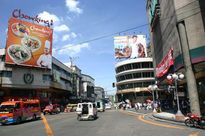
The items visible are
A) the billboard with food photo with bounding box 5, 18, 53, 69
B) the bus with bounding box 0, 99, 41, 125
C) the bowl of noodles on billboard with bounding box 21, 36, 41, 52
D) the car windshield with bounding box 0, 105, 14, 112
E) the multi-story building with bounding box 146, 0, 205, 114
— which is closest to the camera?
the multi-story building with bounding box 146, 0, 205, 114

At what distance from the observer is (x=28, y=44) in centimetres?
5888

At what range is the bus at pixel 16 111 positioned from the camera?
2525 cm

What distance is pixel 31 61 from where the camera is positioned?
195ft

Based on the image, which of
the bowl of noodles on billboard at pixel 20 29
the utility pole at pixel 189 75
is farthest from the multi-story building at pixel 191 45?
the bowl of noodles on billboard at pixel 20 29

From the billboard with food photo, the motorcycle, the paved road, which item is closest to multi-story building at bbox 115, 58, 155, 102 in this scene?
the billboard with food photo

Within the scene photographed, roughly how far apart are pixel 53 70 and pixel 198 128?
56046 mm

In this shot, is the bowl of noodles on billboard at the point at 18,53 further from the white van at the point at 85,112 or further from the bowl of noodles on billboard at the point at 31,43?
the white van at the point at 85,112

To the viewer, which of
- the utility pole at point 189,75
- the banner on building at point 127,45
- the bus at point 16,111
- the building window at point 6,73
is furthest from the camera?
the banner on building at point 127,45

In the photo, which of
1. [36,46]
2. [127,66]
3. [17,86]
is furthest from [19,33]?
[127,66]

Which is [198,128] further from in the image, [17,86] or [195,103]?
[17,86]

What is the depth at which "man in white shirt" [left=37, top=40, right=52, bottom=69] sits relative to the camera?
61.5m

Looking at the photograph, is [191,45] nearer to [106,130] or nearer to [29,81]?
[106,130]

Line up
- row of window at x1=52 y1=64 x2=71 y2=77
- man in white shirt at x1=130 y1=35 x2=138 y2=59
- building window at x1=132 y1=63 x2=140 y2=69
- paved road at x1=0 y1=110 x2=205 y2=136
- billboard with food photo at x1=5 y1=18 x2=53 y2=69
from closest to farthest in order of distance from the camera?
1. paved road at x1=0 y1=110 x2=205 y2=136
2. billboard with food photo at x1=5 y1=18 x2=53 y2=69
3. row of window at x1=52 y1=64 x2=71 y2=77
4. man in white shirt at x1=130 y1=35 x2=138 y2=59
5. building window at x1=132 y1=63 x2=140 y2=69

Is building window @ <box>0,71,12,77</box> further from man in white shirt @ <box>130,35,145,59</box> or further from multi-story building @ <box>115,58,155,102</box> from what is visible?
multi-story building @ <box>115,58,155,102</box>
